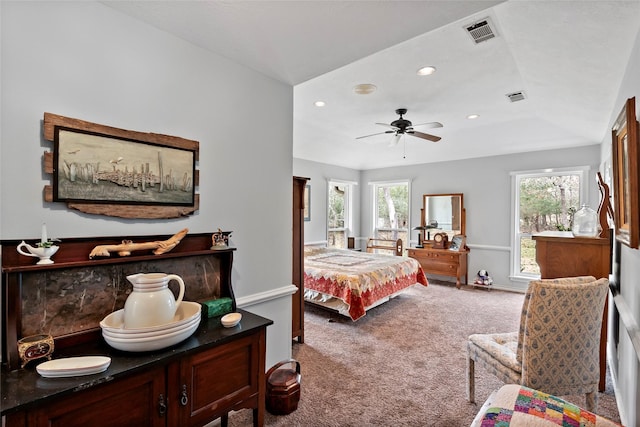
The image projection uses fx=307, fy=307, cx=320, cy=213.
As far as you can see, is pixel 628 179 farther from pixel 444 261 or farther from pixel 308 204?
pixel 308 204

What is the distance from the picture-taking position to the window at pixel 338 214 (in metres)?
7.02

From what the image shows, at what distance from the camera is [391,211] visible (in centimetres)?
733

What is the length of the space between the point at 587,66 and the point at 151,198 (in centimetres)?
330

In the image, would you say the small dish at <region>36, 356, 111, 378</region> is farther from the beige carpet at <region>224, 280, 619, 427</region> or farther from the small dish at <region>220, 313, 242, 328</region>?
the beige carpet at <region>224, 280, 619, 427</region>

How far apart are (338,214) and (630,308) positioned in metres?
5.58

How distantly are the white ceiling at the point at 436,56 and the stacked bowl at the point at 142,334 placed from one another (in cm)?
154

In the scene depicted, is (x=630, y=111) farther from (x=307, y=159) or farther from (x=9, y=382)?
(x=307, y=159)

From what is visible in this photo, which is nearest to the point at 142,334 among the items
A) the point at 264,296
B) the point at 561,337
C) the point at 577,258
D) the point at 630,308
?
the point at 264,296

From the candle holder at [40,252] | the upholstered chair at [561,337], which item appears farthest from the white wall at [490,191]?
the candle holder at [40,252]

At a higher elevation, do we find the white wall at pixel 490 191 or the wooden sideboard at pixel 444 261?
the white wall at pixel 490 191

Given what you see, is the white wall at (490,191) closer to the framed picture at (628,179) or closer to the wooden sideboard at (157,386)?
the framed picture at (628,179)

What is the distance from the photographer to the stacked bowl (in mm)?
1315

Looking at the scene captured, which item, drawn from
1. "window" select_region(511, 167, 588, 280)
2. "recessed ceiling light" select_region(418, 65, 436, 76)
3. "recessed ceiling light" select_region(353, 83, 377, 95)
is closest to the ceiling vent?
"recessed ceiling light" select_region(418, 65, 436, 76)

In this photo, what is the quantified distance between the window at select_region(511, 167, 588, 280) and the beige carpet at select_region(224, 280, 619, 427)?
3.64ft
